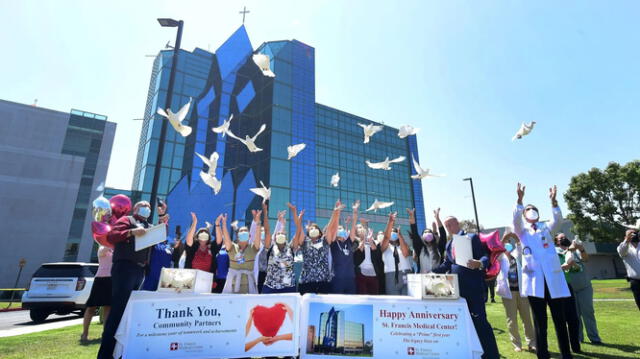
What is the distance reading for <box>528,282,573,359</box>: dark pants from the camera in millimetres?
3887

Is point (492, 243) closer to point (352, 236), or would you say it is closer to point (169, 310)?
point (352, 236)

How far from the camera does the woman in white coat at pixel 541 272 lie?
154 inches

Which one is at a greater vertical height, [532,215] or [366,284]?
[532,215]

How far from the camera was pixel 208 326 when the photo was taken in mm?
3865

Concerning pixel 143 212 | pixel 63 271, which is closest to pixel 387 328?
pixel 143 212

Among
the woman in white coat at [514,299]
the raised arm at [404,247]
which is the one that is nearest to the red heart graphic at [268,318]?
the raised arm at [404,247]

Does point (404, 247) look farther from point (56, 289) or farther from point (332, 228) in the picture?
point (56, 289)

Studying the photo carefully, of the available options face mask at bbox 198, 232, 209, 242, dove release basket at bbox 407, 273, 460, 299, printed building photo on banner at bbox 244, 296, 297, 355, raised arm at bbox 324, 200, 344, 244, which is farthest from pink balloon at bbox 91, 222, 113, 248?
dove release basket at bbox 407, 273, 460, 299

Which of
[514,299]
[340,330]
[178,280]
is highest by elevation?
[178,280]

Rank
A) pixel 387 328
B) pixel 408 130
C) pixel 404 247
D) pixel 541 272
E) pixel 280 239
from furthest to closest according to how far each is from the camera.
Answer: pixel 408 130, pixel 404 247, pixel 280 239, pixel 541 272, pixel 387 328

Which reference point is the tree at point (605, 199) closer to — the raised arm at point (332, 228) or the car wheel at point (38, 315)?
the raised arm at point (332, 228)

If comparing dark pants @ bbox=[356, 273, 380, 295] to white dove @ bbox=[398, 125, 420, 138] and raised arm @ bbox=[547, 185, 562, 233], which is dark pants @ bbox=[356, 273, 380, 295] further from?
white dove @ bbox=[398, 125, 420, 138]

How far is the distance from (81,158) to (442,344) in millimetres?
41314

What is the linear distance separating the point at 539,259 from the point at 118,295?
17.9ft
